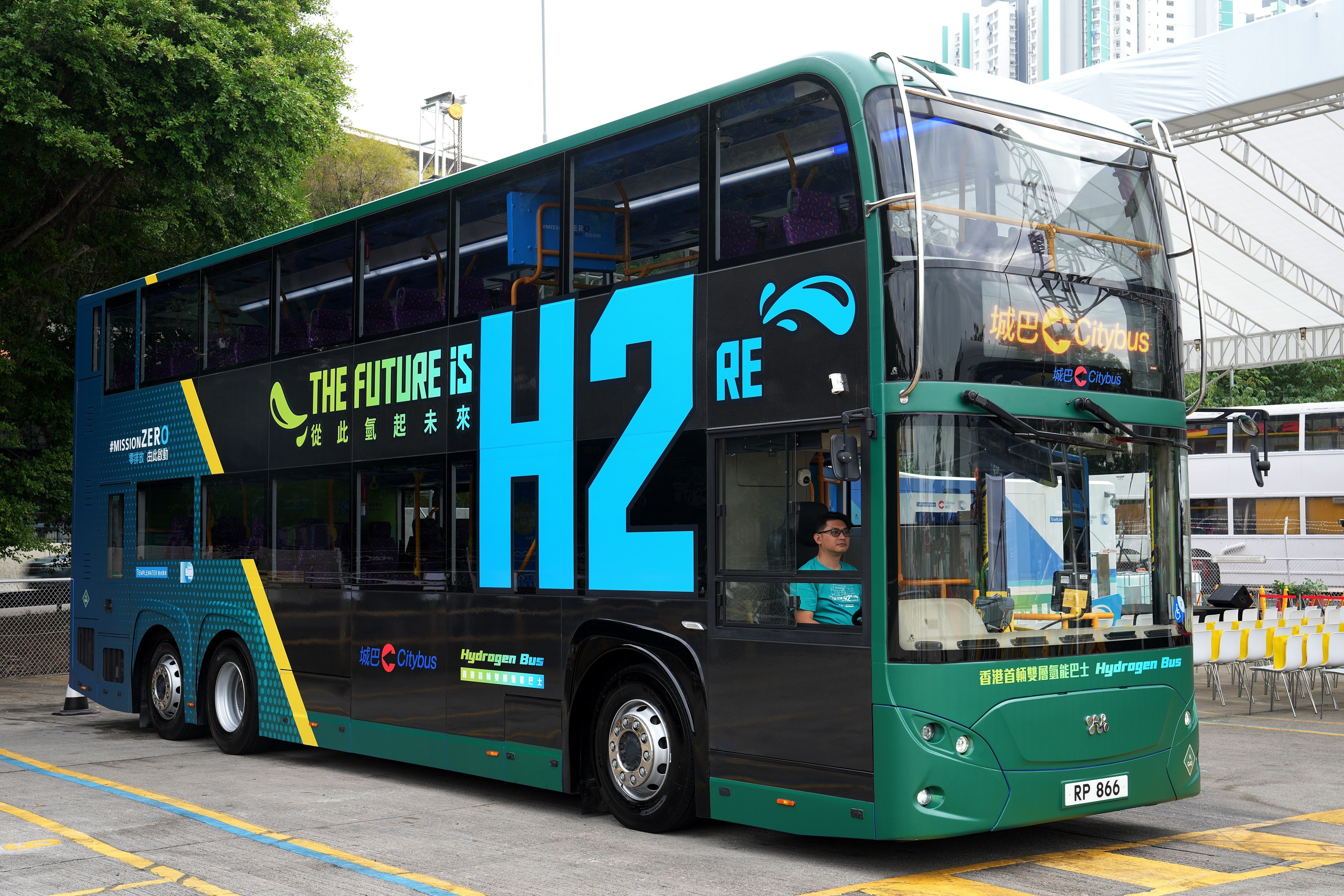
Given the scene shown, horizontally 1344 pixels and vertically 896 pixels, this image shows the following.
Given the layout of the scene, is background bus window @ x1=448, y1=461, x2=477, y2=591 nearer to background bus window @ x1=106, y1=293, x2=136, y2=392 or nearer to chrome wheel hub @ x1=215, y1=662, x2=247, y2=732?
chrome wheel hub @ x1=215, y1=662, x2=247, y2=732

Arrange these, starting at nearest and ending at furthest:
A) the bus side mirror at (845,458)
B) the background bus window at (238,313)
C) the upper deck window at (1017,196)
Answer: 1. the bus side mirror at (845,458)
2. the upper deck window at (1017,196)
3. the background bus window at (238,313)

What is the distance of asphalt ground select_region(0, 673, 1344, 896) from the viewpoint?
6863 millimetres

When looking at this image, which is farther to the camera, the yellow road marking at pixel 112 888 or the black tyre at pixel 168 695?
the black tyre at pixel 168 695

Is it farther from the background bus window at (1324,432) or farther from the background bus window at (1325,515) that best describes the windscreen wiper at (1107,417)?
the background bus window at (1324,432)

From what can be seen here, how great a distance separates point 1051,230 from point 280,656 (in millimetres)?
7585

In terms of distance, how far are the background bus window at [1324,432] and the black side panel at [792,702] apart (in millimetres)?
27607

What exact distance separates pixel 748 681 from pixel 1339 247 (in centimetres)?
2220

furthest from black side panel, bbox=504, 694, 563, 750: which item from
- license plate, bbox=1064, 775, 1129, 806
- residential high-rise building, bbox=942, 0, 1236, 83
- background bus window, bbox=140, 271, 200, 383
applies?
residential high-rise building, bbox=942, 0, 1236, 83

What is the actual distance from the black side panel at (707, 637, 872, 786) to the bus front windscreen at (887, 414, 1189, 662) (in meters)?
0.35

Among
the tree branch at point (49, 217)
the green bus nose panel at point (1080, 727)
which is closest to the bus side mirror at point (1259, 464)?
the green bus nose panel at point (1080, 727)

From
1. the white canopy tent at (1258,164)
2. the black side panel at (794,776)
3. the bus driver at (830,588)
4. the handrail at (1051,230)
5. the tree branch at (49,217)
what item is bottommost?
the black side panel at (794,776)

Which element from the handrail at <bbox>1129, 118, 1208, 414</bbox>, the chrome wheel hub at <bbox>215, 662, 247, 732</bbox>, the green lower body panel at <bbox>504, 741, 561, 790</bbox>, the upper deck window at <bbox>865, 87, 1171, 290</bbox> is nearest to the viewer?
the upper deck window at <bbox>865, 87, 1171, 290</bbox>

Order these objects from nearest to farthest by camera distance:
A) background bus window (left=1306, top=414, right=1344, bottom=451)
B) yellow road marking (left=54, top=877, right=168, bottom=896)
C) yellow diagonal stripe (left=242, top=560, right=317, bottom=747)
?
yellow road marking (left=54, top=877, right=168, bottom=896), yellow diagonal stripe (left=242, top=560, right=317, bottom=747), background bus window (left=1306, top=414, right=1344, bottom=451)

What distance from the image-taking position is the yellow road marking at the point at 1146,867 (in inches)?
262
